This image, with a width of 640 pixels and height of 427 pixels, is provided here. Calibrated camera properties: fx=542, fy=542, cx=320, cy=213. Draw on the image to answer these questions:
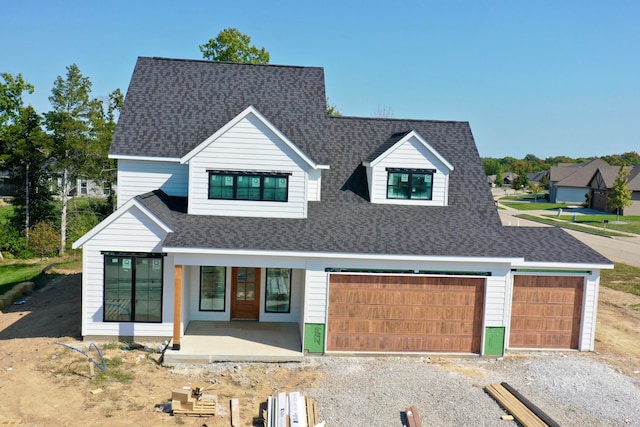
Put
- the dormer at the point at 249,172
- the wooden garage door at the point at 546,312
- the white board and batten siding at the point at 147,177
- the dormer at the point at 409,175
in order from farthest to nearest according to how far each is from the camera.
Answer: the dormer at the point at 409,175 < the white board and batten siding at the point at 147,177 < the dormer at the point at 249,172 < the wooden garage door at the point at 546,312

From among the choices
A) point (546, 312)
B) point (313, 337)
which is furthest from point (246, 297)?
point (546, 312)

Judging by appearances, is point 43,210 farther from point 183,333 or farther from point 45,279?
point 183,333

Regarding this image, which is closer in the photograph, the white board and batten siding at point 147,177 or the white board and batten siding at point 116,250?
the white board and batten siding at point 116,250

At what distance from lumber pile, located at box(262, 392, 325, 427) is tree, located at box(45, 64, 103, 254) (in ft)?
93.0

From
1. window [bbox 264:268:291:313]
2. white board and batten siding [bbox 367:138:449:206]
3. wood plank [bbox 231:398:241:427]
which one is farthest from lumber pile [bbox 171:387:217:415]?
white board and batten siding [bbox 367:138:449:206]

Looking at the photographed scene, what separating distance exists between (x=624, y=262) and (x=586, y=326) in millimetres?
19170

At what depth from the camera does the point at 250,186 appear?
1781 centimetres

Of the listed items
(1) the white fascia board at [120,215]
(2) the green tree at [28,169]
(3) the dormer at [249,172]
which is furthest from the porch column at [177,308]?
(2) the green tree at [28,169]

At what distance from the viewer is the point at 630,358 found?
16344mm

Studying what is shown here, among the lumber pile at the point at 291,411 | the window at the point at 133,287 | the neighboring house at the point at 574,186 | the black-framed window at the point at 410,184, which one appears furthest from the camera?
the neighboring house at the point at 574,186

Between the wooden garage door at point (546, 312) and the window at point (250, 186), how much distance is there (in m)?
8.07

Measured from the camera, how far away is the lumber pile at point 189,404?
1171cm

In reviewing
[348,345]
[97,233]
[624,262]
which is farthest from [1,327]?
[624,262]

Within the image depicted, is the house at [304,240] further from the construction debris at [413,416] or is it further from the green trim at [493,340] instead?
the construction debris at [413,416]
